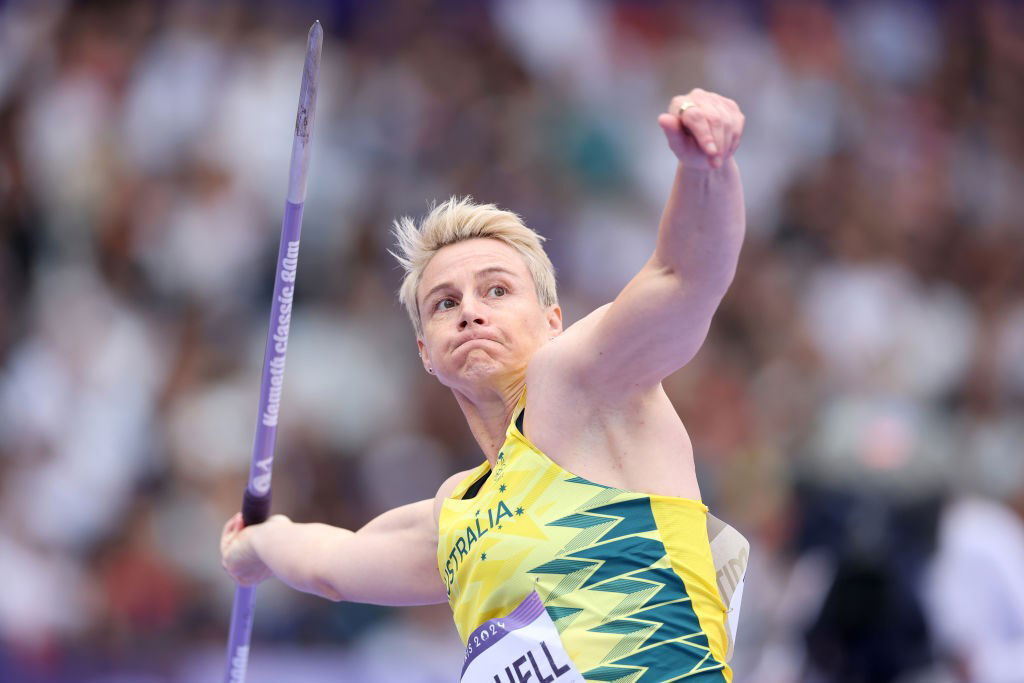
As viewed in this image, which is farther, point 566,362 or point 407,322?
point 407,322

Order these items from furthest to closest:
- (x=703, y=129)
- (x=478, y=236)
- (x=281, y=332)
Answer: (x=281, y=332) → (x=478, y=236) → (x=703, y=129)

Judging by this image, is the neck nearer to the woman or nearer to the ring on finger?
the woman

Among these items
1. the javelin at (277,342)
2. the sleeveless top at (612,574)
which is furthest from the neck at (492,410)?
the javelin at (277,342)

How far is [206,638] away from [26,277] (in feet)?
9.89

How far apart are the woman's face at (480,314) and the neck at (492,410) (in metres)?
0.04

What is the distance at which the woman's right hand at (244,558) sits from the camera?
4379 millimetres

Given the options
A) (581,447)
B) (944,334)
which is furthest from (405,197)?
(581,447)

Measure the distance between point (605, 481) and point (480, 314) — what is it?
0.73 m

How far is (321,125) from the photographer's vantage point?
931cm

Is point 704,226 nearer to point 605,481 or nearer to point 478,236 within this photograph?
point 605,481

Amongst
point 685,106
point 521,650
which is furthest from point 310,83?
point 521,650

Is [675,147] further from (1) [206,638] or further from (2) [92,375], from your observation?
(2) [92,375]

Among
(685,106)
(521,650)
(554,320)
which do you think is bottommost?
(521,650)

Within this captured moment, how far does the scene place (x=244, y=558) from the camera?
4395 millimetres
